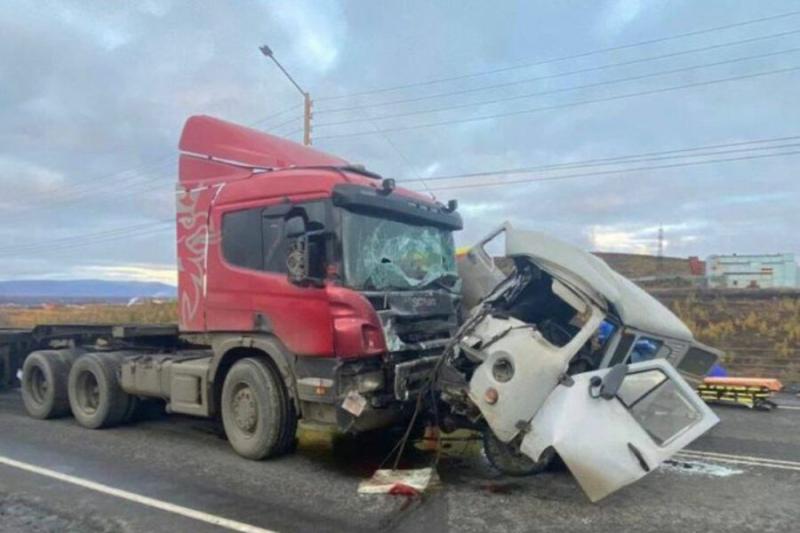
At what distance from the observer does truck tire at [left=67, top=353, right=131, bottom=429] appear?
8.00 m

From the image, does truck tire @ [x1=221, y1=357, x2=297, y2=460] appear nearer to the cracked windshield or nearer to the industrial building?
the cracked windshield

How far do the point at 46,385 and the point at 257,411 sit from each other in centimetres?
431

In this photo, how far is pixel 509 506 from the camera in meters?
5.02

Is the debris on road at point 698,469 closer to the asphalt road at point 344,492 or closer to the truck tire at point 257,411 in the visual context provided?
the asphalt road at point 344,492

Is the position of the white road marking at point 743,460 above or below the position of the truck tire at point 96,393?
below

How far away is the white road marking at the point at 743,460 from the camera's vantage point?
6203 mm

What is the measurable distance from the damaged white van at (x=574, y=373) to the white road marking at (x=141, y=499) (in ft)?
6.92

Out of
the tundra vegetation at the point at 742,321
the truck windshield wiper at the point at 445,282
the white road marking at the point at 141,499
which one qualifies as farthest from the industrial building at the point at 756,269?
the white road marking at the point at 141,499

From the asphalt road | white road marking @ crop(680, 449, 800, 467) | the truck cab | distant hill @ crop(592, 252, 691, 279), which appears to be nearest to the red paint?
the truck cab

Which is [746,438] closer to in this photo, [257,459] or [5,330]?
[257,459]

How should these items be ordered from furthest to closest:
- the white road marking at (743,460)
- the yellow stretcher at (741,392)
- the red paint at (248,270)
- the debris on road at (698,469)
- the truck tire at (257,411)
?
the yellow stretcher at (741,392), the white road marking at (743,460), the truck tire at (257,411), the debris on road at (698,469), the red paint at (248,270)

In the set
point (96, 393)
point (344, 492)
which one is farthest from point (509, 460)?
point (96, 393)

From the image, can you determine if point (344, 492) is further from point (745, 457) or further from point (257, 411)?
point (745, 457)

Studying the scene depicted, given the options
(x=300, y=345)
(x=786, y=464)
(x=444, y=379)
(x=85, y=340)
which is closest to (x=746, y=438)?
(x=786, y=464)
